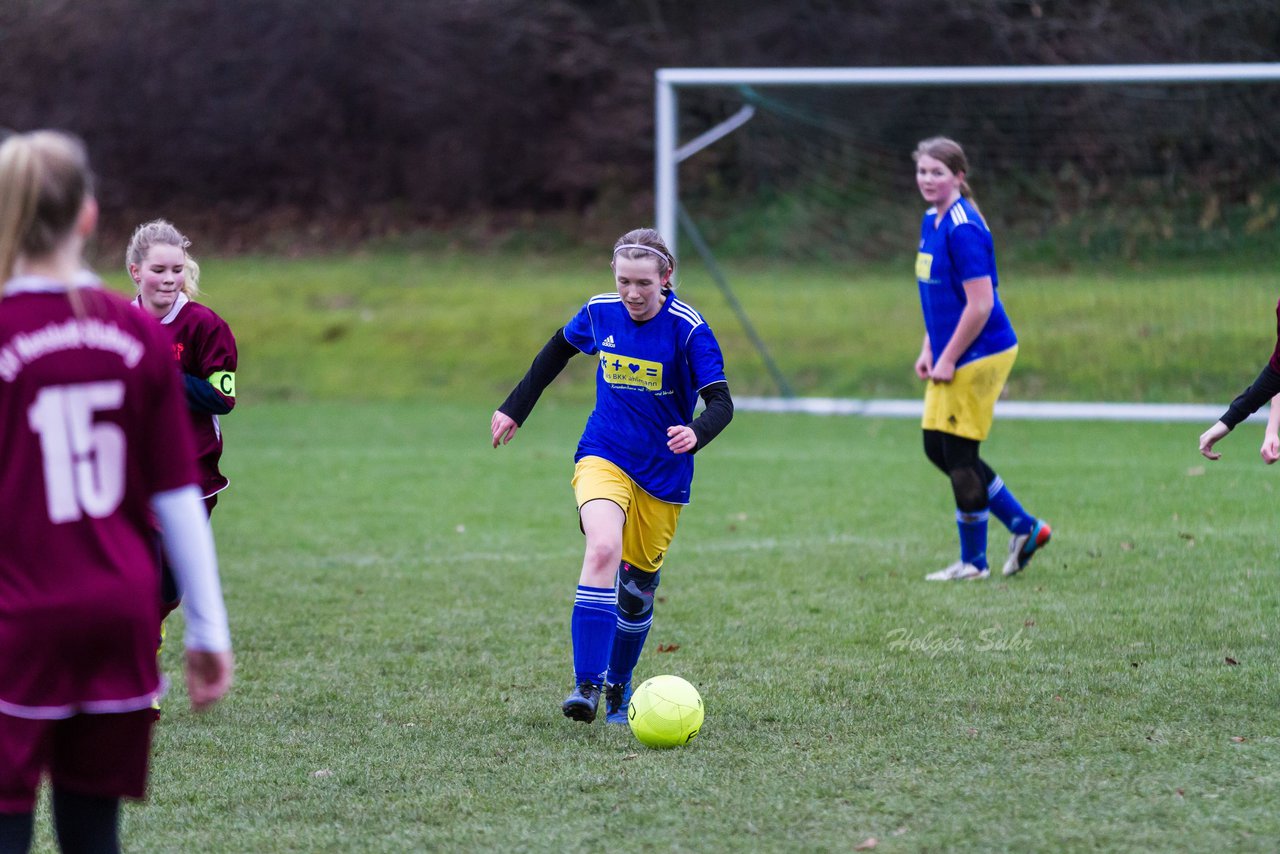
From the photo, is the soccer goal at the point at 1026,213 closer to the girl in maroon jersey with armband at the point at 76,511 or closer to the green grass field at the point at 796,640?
the green grass field at the point at 796,640

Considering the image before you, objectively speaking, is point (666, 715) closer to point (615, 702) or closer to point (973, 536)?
point (615, 702)

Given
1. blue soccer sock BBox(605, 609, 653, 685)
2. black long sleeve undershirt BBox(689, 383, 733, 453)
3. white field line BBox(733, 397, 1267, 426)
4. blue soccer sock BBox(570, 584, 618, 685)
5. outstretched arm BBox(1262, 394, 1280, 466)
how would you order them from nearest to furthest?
1. black long sleeve undershirt BBox(689, 383, 733, 453)
2. blue soccer sock BBox(570, 584, 618, 685)
3. outstretched arm BBox(1262, 394, 1280, 466)
4. blue soccer sock BBox(605, 609, 653, 685)
5. white field line BBox(733, 397, 1267, 426)

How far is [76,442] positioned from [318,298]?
19.3m

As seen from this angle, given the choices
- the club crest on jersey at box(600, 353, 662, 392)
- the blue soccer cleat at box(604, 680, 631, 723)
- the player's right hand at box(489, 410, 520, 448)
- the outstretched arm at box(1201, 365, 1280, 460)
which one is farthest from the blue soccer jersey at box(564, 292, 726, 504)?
the outstretched arm at box(1201, 365, 1280, 460)

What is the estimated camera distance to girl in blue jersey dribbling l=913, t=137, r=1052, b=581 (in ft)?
23.9

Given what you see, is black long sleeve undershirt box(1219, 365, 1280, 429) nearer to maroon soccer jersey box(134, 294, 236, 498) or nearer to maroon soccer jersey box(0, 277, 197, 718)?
maroon soccer jersey box(134, 294, 236, 498)

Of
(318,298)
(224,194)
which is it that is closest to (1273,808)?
(318,298)

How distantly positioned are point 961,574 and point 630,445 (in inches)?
121

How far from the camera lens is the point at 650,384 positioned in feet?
17.0

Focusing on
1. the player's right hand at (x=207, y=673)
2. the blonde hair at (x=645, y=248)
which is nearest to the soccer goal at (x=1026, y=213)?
the blonde hair at (x=645, y=248)

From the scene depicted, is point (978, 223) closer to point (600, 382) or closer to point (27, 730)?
point (600, 382)

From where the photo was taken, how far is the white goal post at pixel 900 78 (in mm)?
12438

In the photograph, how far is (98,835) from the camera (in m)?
2.76

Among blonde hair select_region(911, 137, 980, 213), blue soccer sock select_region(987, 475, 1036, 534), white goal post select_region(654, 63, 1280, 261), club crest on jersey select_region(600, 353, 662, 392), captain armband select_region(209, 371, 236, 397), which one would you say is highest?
white goal post select_region(654, 63, 1280, 261)
